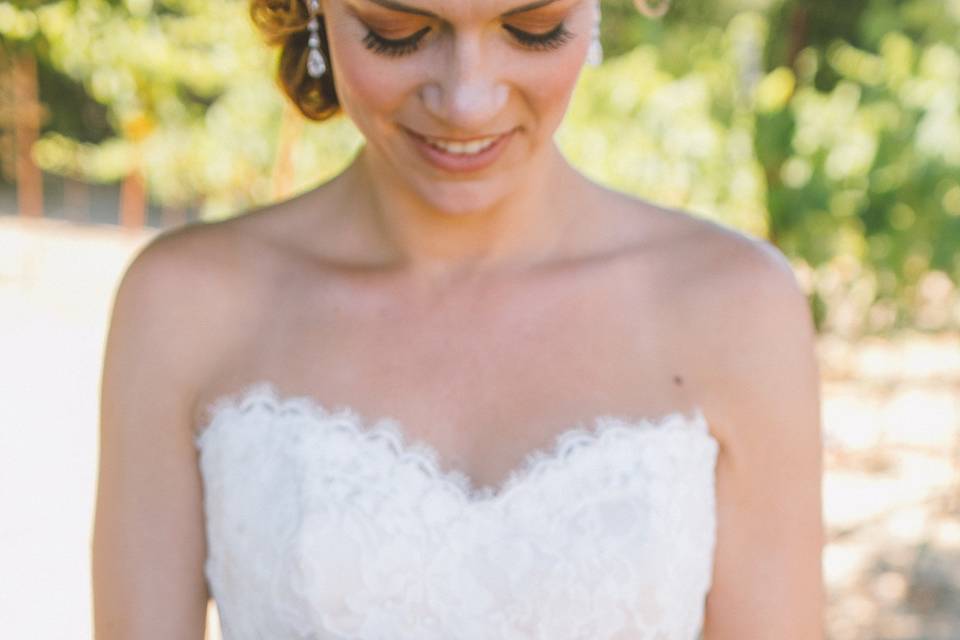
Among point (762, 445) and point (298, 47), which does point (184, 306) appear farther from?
point (762, 445)

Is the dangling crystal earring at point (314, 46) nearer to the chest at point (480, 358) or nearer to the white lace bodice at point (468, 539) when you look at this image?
the chest at point (480, 358)

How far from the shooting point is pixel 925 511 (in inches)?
227

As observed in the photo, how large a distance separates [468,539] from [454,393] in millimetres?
233

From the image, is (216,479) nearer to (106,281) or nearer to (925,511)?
(925,511)

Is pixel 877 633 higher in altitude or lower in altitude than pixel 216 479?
lower

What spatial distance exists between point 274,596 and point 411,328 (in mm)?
468

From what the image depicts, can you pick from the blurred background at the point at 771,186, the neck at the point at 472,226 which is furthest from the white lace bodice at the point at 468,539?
the blurred background at the point at 771,186

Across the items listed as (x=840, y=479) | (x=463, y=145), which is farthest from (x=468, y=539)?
(x=840, y=479)

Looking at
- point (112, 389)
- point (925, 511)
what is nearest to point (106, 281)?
point (925, 511)

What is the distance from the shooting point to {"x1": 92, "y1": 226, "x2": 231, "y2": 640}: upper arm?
189 centimetres

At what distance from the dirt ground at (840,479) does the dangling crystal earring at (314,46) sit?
254 cm

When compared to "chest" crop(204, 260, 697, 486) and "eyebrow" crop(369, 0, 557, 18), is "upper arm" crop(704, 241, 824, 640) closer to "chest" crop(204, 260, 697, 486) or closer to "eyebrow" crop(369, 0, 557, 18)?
"chest" crop(204, 260, 697, 486)

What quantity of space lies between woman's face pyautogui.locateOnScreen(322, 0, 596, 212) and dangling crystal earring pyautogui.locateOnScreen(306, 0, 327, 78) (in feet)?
0.35

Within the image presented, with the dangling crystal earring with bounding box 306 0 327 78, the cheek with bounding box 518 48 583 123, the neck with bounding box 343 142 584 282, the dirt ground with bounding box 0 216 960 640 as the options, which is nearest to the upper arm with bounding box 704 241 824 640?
the neck with bounding box 343 142 584 282
